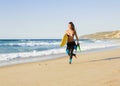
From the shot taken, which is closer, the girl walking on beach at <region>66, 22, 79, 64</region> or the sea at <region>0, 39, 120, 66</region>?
the girl walking on beach at <region>66, 22, 79, 64</region>

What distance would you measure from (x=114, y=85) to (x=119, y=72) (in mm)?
1760

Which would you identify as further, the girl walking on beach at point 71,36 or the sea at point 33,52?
the sea at point 33,52

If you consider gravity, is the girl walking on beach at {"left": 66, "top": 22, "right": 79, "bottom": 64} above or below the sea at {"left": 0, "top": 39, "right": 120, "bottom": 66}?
above

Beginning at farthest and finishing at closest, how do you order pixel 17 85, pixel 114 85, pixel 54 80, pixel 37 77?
pixel 37 77 → pixel 54 80 → pixel 17 85 → pixel 114 85

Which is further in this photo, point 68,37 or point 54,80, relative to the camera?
point 68,37

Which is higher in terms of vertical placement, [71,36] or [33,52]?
[71,36]

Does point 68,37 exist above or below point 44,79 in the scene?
above

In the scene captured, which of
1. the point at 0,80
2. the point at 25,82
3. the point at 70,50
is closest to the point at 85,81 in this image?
the point at 25,82

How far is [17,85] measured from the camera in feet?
19.9

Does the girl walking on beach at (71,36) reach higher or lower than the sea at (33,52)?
higher

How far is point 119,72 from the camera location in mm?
7371

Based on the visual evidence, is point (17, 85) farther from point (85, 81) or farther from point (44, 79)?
point (85, 81)

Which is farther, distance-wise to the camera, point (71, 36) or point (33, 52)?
point (33, 52)

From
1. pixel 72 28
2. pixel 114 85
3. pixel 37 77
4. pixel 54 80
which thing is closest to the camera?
pixel 114 85
